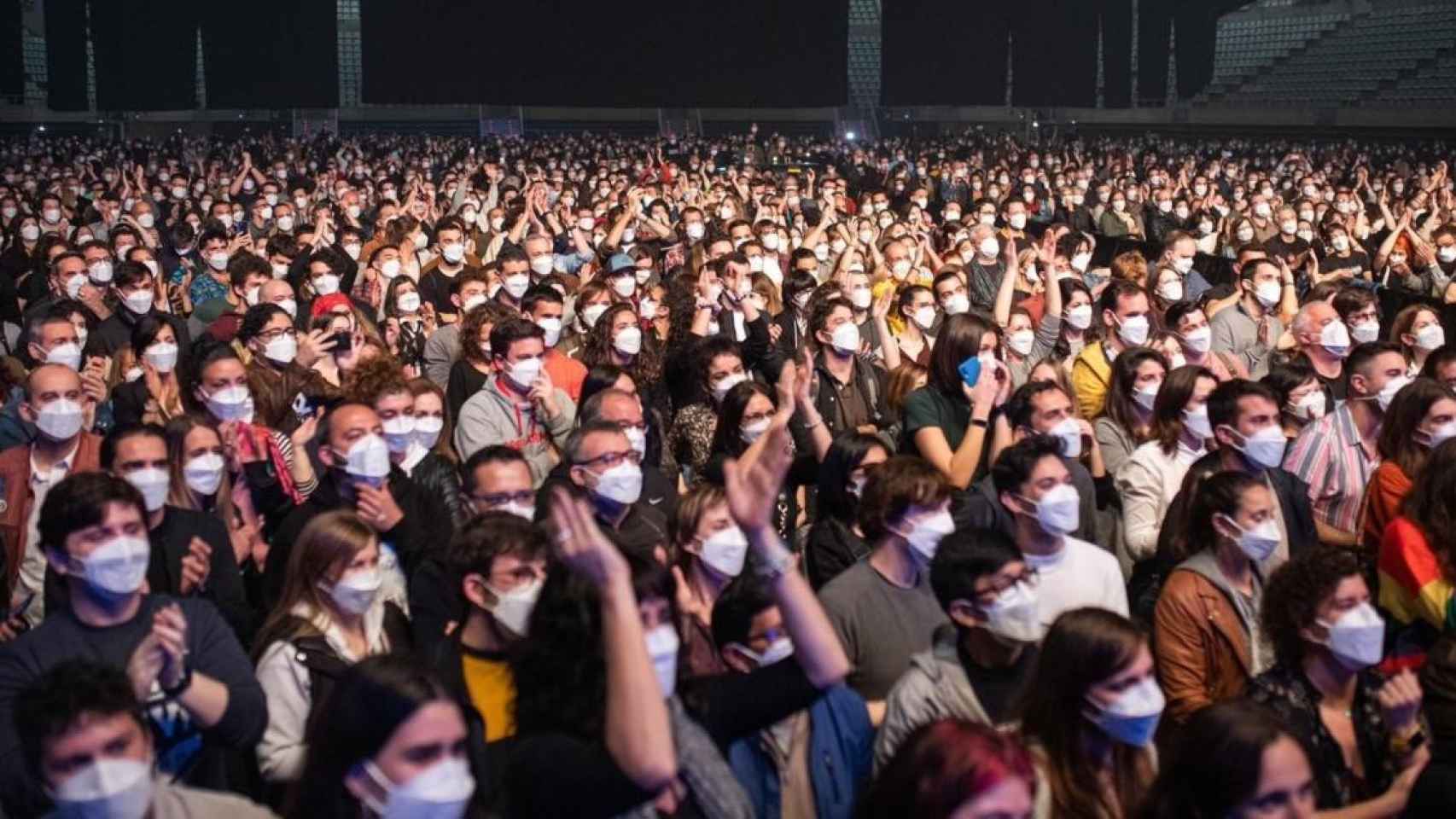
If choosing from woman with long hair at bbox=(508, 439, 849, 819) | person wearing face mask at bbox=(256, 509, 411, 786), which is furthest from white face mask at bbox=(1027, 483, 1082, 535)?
person wearing face mask at bbox=(256, 509, 411, 786)

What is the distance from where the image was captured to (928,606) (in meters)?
4.61

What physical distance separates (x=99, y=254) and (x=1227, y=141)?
2988 cm

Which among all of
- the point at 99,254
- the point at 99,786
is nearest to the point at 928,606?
the point at 99,786

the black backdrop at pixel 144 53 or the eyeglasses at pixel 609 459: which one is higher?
the black backdrop at pixel 144 53

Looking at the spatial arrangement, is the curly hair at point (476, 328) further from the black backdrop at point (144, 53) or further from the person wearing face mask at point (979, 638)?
the black backdrop at point (144, 53)

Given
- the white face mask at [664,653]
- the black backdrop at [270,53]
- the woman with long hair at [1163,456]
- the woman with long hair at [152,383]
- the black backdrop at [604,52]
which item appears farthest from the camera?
the black backdrop at [270,53]

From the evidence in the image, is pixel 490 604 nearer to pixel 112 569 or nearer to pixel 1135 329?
pixel 112 569

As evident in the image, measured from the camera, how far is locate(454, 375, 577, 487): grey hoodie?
6.87 m

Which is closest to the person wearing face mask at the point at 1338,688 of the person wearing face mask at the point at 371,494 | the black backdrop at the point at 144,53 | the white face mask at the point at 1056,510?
the white face mask at the point at 1056,510

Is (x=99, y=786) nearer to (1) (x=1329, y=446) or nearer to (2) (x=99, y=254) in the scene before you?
(1) (x=1329, y=446)

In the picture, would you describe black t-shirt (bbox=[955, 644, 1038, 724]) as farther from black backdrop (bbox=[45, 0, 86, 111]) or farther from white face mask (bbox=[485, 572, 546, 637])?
black backdrop (bbox=[45, 0, 86, 111])

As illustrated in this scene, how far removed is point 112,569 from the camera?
4129 millimetres

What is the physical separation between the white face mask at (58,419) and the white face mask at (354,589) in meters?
1.94

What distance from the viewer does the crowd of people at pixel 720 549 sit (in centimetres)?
335
